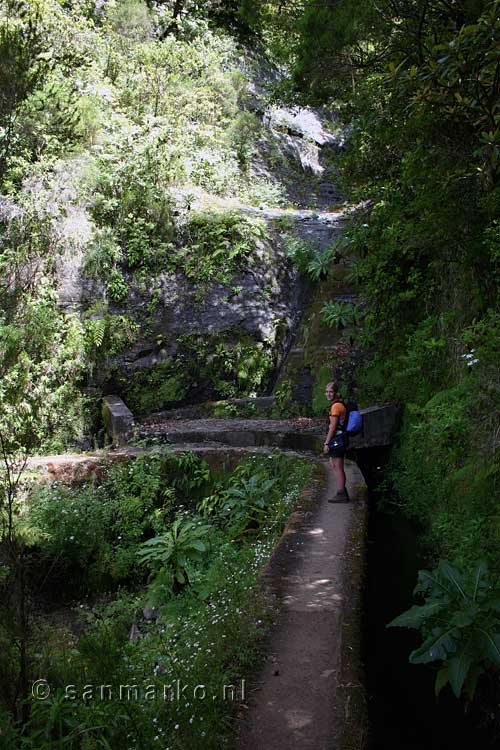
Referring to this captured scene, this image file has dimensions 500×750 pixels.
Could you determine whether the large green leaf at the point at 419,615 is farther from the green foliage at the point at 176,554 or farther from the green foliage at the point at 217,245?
the green foliage at the point at 217,245

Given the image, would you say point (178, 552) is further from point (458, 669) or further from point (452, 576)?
point (458, 669)

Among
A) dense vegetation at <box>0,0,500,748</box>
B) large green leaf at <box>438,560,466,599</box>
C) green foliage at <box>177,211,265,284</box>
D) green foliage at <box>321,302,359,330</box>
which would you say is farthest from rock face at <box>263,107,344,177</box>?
large green leaf at <box>438,560,466,599</box>

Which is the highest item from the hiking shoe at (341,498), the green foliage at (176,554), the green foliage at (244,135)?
the green foliage at (244,135)

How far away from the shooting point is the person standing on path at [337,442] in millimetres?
7070

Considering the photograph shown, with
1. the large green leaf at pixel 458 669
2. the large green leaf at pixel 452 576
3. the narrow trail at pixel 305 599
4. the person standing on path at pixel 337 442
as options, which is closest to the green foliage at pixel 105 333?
the narrow trail at pixel 305 599

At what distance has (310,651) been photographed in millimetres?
3820

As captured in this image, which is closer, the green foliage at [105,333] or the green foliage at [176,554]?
the green foliage at [176,554]

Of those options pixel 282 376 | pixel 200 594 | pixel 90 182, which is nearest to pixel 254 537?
pixel 200 594

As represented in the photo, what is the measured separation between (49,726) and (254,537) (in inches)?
169

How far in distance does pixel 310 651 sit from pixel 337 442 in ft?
11.6

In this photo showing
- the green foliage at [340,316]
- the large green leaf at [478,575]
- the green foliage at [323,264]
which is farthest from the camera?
the green foliage at [323,264]

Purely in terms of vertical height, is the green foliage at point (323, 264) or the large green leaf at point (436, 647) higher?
the green foliage at point (323, 264)

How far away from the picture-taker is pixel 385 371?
11102 mm

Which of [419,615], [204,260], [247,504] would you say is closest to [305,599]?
[419,615]
